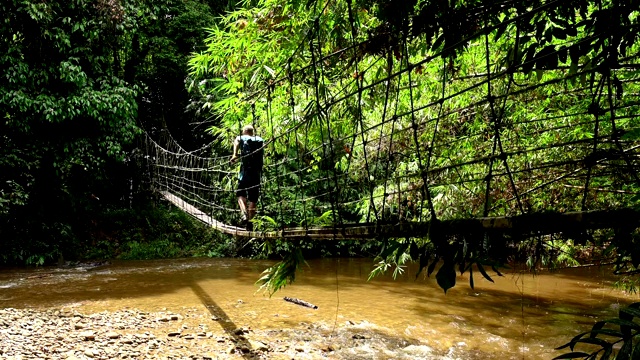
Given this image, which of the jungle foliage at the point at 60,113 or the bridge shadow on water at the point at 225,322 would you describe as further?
the jungle foliage at the point at 60,113

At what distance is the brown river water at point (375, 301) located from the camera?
2.95 meters

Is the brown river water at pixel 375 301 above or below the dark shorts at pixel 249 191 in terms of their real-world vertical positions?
below

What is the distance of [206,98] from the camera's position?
6719 mm

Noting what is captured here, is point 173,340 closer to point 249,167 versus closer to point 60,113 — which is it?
point 249,167

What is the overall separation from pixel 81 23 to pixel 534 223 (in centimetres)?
557

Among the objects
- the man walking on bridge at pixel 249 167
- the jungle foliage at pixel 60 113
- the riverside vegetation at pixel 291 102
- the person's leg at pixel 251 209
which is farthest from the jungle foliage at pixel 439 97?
the jungle foliage at pixel 60 113

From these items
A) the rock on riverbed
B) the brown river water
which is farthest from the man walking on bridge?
the rock on riverbed

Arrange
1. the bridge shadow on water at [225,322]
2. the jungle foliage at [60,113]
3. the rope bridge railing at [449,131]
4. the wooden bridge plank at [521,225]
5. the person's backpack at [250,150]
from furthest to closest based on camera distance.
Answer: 1. the jungle foliage at [60,113]
2. the person's backpack at [250,150]
3. the bridge shadow on water at [225,322]
4. the rope bridge railing at [449,131]
5. the wooden bridge plank at [521,225]

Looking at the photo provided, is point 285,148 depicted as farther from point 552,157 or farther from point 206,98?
point 206,98

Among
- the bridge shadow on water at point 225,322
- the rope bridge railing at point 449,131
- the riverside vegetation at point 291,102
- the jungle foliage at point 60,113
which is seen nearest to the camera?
the riverside vegetation at point 291,102

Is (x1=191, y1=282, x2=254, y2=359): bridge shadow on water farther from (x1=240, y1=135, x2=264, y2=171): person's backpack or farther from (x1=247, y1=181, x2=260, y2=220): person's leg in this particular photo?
(x1=240, y1=135, x2=264, y2=171): person's backpack

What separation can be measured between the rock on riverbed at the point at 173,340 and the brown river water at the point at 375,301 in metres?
0.15

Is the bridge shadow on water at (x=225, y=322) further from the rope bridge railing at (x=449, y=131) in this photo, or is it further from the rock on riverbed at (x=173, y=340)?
the rope bridge railing at (x=449, y=131)

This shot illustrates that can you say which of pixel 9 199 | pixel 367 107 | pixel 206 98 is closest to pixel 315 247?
pixel 206 98
